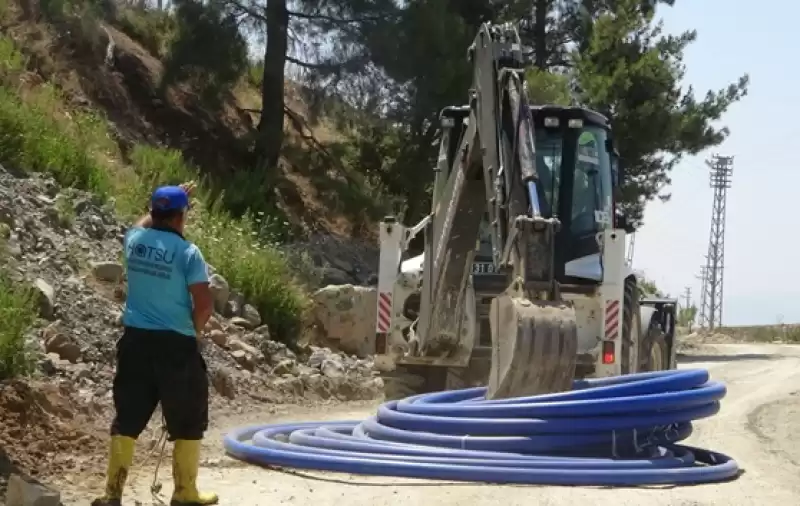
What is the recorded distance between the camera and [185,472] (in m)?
7.00

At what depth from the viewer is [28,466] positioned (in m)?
8.08

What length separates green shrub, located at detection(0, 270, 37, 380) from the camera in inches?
373

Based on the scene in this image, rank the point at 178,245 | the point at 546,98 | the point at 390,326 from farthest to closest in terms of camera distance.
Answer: the point at 546,98
the point at 390,326
the point at 178,245

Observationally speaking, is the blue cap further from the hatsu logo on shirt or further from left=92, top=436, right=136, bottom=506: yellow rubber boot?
left=92, top=436, right=136, bottom=506: yellow rubber boot

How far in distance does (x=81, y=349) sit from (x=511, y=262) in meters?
4.22

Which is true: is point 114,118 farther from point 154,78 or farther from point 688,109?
point 688,109

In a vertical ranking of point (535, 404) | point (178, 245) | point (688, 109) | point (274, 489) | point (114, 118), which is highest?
point (688, 109)

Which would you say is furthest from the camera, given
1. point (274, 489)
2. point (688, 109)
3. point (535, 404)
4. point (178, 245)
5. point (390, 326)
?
point (688, 109)

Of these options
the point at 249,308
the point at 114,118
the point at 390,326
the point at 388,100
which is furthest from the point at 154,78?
the point at 390,326

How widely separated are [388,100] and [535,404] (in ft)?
47.2

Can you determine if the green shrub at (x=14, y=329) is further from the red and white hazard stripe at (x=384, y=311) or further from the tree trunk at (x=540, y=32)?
the tree trunk at (x=540, y=32)

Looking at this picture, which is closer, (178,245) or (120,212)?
(178,245)

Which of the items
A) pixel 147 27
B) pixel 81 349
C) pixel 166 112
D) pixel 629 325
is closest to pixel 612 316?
pixel 629 325

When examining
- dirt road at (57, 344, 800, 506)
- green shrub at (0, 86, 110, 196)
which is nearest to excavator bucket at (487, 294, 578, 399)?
dirt road at (57, 344, 800, 506)
